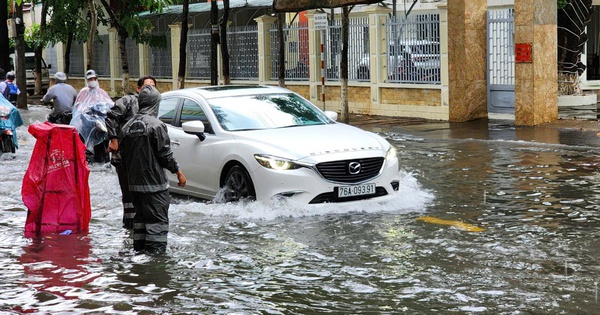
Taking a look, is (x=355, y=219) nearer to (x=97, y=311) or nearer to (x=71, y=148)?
(x=71, y=148)

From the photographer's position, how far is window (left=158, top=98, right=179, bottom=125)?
1342 centimetres

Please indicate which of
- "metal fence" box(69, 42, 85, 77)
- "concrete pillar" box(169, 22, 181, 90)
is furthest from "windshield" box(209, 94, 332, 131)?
"metal fence" box(69, 42, 85, 77)

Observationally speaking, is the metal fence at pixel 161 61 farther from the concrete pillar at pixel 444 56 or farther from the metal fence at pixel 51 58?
the concrete pillar at pixel 444 56

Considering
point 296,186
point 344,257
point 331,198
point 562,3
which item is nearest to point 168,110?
point 296,186

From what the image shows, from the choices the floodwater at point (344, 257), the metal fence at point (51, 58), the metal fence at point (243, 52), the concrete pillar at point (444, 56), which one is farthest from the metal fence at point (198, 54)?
the floodwater at point (344, 257)

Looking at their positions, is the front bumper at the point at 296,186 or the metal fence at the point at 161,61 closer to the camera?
the front bumper at the point at 296,186

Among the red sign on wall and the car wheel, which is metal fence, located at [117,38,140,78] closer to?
the red sign on wall

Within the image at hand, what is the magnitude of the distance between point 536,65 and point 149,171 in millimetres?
14345

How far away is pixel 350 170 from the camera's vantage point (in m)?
11.4

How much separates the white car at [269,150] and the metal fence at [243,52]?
1889cm

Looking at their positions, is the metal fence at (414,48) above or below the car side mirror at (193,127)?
above

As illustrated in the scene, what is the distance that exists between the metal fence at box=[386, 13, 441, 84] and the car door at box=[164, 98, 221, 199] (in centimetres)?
1279

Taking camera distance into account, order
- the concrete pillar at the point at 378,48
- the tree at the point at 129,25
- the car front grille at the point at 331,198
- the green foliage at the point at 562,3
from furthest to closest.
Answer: the tree at the point at 129,25 → the concrete pillar at the point at 378,48 → the green foliage at the point at 562,3 → the car front grille at the point at 331,198

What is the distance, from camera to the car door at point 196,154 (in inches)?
482
